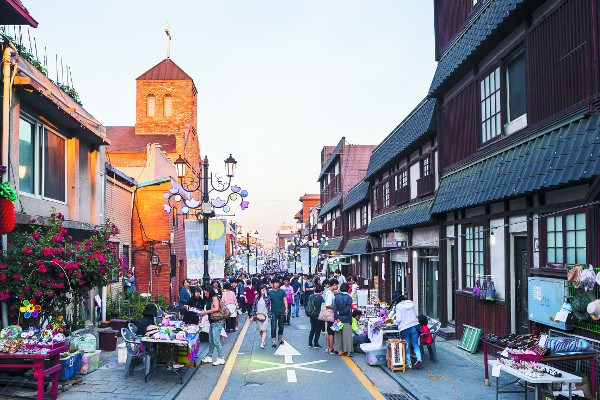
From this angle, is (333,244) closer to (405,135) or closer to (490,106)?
(405,135)

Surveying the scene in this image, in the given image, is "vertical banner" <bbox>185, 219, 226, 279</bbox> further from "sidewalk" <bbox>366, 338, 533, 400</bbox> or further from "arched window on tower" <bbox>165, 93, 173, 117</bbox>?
"arched window on tower" <bbox>165, 93, 173, 117</bbox>

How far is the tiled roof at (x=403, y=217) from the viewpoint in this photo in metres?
17.7

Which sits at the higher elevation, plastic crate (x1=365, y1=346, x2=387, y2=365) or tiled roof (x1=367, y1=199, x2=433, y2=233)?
tiled roof (x1=367, y1=199, x2=433, y2=233)

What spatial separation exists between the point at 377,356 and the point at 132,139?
45.4 metres

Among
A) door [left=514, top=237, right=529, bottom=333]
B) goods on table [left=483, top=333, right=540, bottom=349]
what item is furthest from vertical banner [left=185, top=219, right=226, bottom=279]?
goods on table [left=483, top=333, right=540, bottom=349]

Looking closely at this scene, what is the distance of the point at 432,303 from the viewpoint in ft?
60.8

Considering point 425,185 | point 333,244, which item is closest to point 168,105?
point 333,244

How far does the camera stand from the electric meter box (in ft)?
28.6

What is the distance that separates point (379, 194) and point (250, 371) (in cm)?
1732

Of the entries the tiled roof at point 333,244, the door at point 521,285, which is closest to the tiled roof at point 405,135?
the door at point 521,285

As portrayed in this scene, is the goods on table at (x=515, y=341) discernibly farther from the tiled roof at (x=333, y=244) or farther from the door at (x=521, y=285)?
the tiled roof at (x=333, y=244)

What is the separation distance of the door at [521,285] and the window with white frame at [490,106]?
107 inches

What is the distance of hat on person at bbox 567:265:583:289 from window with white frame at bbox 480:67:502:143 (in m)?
4.83

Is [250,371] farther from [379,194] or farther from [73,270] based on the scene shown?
[379,194]
